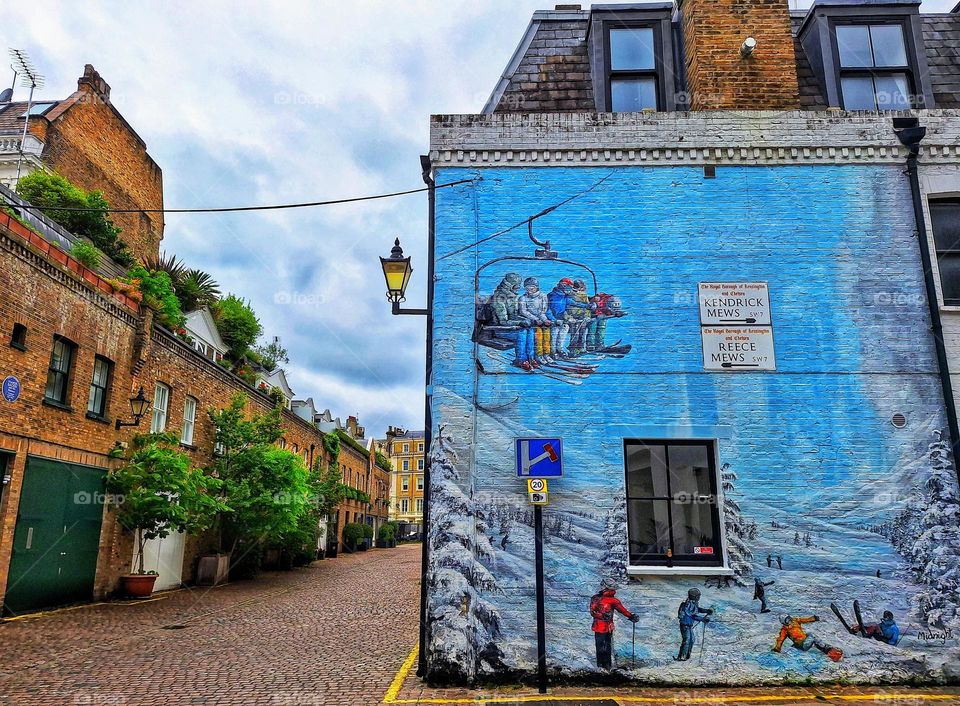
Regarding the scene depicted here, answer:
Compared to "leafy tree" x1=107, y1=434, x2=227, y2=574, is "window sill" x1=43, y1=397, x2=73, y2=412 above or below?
above

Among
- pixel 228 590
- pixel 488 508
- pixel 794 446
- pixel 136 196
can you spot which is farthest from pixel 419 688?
pixel 136 196

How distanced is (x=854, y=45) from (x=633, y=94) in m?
3.27

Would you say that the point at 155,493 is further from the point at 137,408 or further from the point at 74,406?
the point at 74,406

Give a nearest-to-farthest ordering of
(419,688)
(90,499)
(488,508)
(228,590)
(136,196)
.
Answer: (419,688)
(488,508)
(90,499)
(228,590)
(136,196)

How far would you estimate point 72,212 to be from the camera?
736 inches

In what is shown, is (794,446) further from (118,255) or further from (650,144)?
(118,255)

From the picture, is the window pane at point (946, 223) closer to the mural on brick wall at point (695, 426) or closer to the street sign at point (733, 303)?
the mural on brick wall at point (695, 426)

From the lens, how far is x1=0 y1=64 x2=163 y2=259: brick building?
76.6 feet

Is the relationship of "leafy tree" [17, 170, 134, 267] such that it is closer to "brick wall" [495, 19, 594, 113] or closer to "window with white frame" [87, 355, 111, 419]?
"window with white frame" [87, 355, 111, 419]

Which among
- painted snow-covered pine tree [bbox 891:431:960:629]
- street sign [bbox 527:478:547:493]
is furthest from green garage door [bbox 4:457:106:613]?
painted snow-covered pine tree [bbox 891:431:960:629]

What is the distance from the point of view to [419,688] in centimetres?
695

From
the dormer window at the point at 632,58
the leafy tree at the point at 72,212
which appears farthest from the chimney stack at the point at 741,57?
the leafy tree at the point at 72,212

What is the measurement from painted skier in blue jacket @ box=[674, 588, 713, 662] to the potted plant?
11062mm

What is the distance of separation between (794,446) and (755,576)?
158 centimetres
